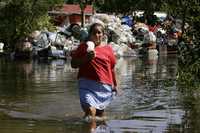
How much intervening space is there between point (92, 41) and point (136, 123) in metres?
1.55

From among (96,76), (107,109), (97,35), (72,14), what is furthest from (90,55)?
(72,14)

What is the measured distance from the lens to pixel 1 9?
138ft

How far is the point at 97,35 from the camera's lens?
10.4 metres

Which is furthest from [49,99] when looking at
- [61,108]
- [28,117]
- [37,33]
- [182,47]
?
[37,33]

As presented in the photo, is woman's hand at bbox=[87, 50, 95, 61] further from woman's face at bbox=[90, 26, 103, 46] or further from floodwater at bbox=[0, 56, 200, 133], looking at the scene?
floodwater at bbox=[0, 56, 200, 133]

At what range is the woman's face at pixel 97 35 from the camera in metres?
10.3

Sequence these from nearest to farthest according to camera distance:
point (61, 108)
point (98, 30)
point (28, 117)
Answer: point (98, 30), point (28, 117), point (61, 108)

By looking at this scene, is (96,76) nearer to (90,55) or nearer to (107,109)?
(90,55)

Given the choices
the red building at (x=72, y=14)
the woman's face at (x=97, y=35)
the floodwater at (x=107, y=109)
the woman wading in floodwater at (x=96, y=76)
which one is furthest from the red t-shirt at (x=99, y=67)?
the red building at (x=72, y=14)

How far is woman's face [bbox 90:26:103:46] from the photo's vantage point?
1032 cm

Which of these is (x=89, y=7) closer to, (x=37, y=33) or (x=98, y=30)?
(x=37, y=33)

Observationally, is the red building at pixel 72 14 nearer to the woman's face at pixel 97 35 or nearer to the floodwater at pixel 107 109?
the floodwater at pixel 107 109

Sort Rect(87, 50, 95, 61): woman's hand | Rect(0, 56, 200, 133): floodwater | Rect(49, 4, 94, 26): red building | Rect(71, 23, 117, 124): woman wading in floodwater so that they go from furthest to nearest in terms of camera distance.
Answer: Rect(49, 4, 94, 26): red building → Rect(71, 23, 117, 124): woman wading in floodwater → Rect(0, 56, 200, 133): floodwater → Rect(87, 50, 95, 61): woman's hand

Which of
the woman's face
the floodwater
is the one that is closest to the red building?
the floodwater
